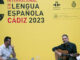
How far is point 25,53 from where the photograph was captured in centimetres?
1140

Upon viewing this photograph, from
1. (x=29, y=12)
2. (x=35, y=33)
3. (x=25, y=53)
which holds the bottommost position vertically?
(x=25, y=53)

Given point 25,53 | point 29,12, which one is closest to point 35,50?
point 25,53

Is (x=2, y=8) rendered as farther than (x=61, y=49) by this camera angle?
Yes

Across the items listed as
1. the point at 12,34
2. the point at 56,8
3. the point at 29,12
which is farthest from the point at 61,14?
the point at 12,34

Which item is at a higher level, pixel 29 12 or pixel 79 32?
pixel 29 12

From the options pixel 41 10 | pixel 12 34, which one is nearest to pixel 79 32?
pixel 41 10

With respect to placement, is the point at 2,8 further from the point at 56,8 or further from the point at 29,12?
the point at 56,8

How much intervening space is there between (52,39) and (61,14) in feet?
3.08

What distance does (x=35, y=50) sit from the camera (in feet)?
37.6

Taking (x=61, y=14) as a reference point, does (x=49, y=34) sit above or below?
below

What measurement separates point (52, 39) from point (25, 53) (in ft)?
3.51

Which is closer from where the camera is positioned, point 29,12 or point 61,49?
point 61,49

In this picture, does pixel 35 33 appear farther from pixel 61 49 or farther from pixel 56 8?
pixel 61 49

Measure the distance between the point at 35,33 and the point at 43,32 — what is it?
0.29 meters
